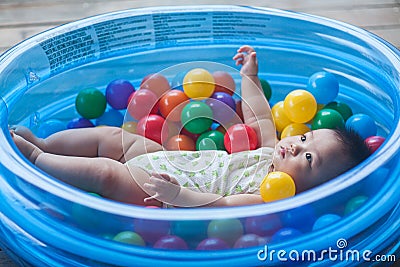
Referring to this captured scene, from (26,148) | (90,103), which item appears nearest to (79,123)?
(90,103)

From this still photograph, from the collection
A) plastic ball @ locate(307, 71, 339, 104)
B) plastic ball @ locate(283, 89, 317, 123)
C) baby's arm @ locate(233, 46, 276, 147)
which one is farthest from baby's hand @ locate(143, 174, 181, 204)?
plastic ball @ locate(307, 71, 339, 104)

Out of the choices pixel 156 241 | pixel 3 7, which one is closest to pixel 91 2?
pixel 3 7

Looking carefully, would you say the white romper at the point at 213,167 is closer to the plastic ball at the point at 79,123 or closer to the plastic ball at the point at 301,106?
the plastic ball at the point at 301,106

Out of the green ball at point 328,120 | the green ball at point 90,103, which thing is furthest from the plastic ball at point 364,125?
the green ball at point 90,103

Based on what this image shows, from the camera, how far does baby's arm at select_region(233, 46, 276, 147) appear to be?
1.31 m

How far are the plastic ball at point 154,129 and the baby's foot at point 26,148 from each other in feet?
0.84

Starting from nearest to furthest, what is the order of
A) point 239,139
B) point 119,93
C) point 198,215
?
point 198,215 → point 239,139 → point 119,93

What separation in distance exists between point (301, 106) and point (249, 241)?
1.61 ft

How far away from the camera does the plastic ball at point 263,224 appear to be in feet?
2.99

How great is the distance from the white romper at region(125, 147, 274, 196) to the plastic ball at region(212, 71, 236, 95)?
0.26 m

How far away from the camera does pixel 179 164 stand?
120 cm

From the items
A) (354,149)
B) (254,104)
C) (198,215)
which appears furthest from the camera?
(254,104)

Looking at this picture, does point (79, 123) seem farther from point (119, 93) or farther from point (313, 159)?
point (313, 159)

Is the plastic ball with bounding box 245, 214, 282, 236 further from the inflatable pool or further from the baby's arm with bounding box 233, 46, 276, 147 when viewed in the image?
the baby's arm with bounding box 233, 46, 276, 147
